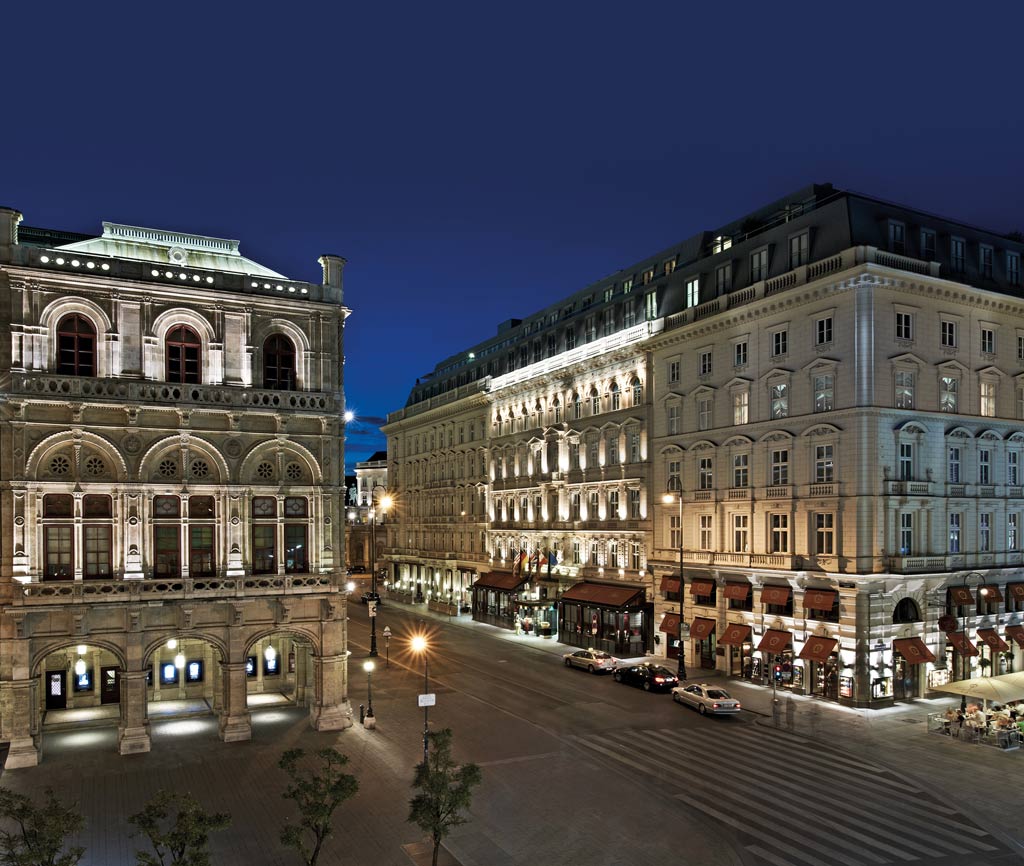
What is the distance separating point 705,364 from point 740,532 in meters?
11.2

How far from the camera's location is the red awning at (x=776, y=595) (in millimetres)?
48406

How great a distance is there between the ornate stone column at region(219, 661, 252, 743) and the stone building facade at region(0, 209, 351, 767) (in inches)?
3.4

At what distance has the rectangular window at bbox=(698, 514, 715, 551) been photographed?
5497 cm

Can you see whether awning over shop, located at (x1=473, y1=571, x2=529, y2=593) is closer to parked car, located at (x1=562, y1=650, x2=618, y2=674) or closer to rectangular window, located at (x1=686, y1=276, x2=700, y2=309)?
parked car, located at (x1=562, y1=650, x2=618, y2=674)

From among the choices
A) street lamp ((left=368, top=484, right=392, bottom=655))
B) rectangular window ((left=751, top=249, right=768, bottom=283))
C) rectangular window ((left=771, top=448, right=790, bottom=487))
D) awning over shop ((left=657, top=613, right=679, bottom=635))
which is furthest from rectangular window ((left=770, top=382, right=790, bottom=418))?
street lamp ((left=368, top=484, right=392, bottom=655))

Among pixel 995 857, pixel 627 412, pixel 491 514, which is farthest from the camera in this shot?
pixel 491 514

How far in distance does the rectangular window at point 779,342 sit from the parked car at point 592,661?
21.3m

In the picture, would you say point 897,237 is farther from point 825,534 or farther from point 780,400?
point 825,534

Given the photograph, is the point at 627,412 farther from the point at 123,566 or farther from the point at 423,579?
the point at 423,579

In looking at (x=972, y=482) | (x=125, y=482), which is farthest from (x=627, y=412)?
(x=125, y=482)

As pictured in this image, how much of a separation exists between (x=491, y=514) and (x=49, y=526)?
49.2m

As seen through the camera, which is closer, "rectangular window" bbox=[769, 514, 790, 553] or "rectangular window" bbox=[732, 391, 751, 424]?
"rectangular window" bbox=[769, 514, 790, 553]

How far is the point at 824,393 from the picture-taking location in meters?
47.5

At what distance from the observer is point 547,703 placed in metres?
45.3
